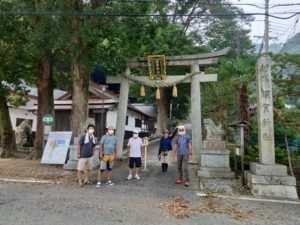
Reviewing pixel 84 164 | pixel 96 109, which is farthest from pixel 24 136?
pixel 84 164

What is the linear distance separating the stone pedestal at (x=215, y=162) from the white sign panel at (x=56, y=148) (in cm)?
567

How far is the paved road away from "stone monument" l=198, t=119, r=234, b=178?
1.89 meters

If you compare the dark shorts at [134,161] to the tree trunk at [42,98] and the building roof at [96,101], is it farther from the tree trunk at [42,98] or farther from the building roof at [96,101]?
the building roof at [96,101]

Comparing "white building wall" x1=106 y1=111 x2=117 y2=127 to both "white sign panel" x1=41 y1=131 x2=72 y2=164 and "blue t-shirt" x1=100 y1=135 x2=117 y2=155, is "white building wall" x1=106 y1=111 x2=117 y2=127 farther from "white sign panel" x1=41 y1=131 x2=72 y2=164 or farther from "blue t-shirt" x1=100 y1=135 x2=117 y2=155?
"blue t-shirt" x1=100 y1=135 x2=117 y2=155

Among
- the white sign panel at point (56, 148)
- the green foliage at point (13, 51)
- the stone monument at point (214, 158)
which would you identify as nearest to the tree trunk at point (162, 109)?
the green foliage at point (13, 51)

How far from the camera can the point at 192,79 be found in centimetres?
1385

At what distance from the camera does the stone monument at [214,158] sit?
34.7 ft

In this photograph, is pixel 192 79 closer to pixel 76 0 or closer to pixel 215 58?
pixel 215 58

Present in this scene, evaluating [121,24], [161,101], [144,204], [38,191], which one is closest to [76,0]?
[121,24]

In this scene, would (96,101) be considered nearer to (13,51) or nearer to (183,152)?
(13,51)

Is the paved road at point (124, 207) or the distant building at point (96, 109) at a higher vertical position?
the distant building at point (96, 109)

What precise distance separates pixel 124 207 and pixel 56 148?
6.58 metres

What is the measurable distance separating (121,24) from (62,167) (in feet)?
21.4

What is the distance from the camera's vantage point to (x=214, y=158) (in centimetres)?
1070
